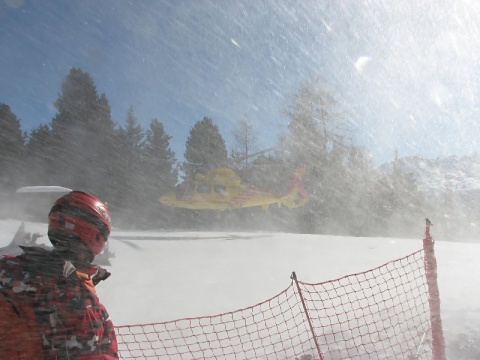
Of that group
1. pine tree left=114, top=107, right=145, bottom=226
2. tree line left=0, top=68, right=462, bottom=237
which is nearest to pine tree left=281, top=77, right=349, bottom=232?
tree line left=0, top=68, right=462, bottom=237

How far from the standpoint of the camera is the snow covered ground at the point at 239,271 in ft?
19.6

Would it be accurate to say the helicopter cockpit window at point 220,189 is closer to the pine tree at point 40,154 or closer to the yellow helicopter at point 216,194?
the yellow helicopter at point 216,194

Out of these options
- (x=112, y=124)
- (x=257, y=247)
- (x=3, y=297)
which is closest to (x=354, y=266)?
(x=257, y=247)

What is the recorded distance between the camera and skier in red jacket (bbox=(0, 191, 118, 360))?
156 centimetres

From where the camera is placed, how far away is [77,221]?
175cm

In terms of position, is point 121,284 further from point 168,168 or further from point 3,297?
point 168,168

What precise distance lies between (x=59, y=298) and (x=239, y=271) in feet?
25.1

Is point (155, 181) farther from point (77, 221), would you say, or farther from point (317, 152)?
point (77, 221)

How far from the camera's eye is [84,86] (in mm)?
26906

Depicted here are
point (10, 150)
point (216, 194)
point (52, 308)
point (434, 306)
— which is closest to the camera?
point (52, 308)

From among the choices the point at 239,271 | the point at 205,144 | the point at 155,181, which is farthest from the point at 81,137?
the point at 239,271

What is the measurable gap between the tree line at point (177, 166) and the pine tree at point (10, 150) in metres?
0.06

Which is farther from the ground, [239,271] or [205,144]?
[205,144]

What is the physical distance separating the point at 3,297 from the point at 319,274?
7.61 meters
